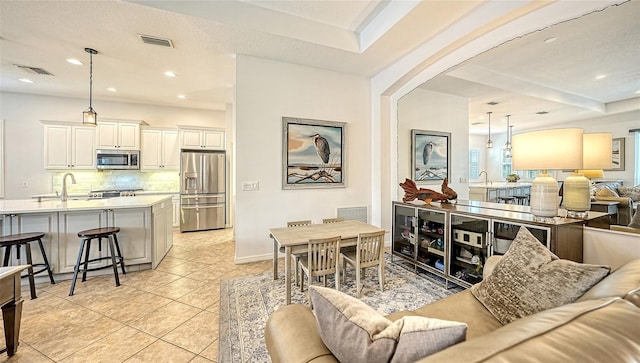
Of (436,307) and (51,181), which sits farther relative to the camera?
(51,181)

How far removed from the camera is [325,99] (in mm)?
4164

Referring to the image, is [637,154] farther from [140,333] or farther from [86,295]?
[86,295]

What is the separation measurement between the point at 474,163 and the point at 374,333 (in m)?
6.33

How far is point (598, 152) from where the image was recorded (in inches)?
78.1

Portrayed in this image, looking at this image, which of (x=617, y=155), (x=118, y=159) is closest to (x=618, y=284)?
(x=617, y=155)

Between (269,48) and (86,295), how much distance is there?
12.1ft

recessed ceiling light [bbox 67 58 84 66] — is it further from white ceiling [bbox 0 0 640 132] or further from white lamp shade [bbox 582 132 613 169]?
white lamp shade [bbox 582 132 613 169]

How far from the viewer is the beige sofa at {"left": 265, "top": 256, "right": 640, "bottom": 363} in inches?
23.2

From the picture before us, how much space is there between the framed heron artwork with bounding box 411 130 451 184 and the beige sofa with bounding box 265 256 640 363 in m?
3.74

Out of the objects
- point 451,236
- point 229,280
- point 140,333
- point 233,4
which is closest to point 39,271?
point 140,333

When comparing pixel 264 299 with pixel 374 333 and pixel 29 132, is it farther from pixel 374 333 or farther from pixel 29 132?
pixel 29 132

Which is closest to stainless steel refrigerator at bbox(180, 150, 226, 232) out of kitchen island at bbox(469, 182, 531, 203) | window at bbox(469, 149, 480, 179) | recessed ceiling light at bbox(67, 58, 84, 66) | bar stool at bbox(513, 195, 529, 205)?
recessed ceiling light at bbox(67, 58, 84, 66)

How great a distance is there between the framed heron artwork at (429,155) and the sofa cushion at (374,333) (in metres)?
4.18

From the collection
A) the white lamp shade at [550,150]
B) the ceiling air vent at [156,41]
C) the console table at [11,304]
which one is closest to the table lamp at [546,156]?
the white lamp shade at [550,150]
